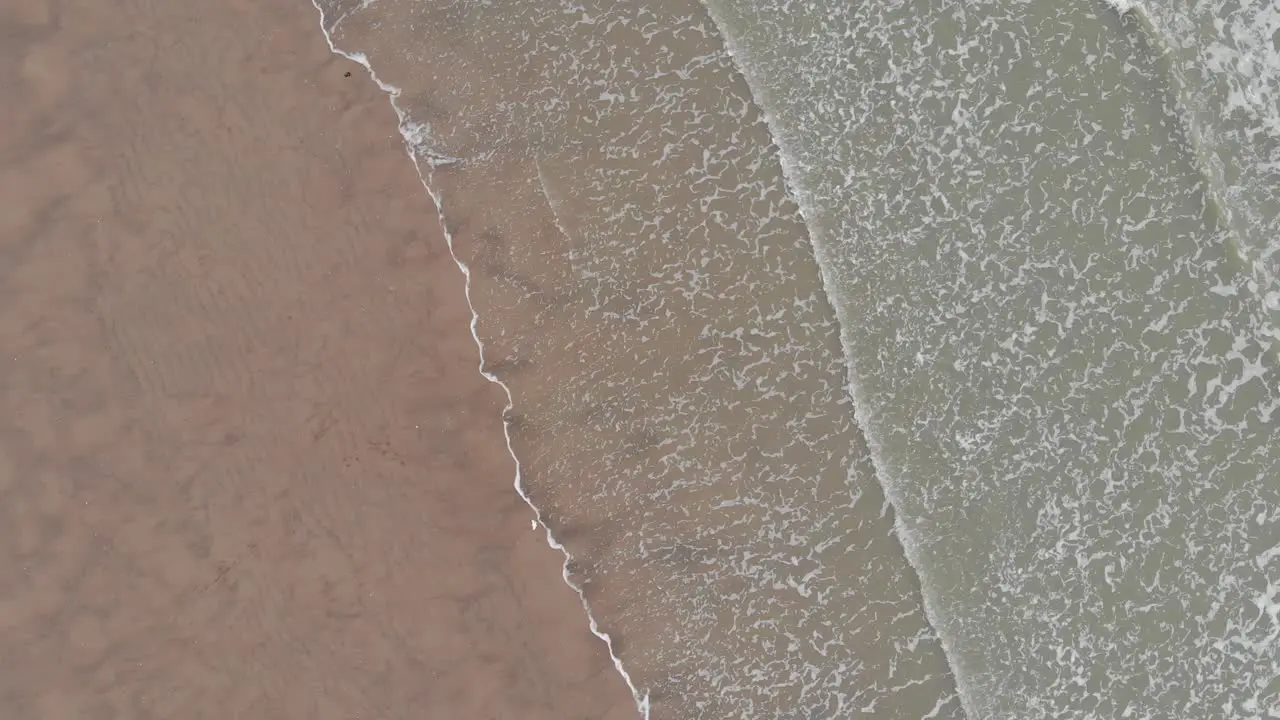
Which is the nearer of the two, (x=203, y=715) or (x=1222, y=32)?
(x=203, y=715)

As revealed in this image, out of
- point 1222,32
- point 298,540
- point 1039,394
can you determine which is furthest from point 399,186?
point 1222,32

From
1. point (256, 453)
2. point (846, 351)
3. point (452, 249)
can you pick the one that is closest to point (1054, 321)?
point (846, 351)

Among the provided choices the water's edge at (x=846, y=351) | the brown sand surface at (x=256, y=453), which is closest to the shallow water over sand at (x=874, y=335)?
the water's edge at (x=846, y=351)

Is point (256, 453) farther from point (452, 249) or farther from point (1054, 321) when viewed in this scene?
point (1054, 321)

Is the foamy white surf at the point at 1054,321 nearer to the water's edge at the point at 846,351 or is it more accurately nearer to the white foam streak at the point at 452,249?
the water's edge at the point at 846,351

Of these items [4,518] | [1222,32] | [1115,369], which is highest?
[4,518]

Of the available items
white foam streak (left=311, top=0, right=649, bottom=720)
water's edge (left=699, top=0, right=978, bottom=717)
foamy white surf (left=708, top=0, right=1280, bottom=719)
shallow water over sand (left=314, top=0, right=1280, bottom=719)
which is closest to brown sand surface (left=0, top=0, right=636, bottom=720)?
white foam streak (left=311, top=0, right=649, bottom=720)

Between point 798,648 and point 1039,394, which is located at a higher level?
point 1039,394

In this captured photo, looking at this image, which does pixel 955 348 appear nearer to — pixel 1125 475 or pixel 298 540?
pixel 1125 475
